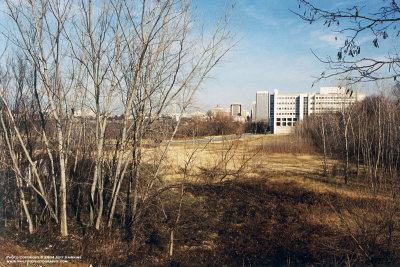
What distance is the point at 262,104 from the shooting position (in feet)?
153

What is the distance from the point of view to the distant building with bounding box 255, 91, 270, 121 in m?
45.1

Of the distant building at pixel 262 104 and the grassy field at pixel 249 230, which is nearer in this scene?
the grassy field at pixel 249 230

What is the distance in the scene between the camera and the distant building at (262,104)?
1775 inches

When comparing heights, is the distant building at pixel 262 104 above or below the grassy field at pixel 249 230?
above

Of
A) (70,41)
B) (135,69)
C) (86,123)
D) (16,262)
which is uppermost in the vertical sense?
(70,41)

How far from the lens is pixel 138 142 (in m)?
6.94

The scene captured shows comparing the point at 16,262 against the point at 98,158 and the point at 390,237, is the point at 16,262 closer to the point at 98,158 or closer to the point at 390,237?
the point at 98,158

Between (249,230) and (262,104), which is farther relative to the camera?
(262,104)

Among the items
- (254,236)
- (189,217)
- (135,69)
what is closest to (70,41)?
(135,69)

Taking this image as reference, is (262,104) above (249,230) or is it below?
above

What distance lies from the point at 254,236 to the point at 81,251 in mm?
4690

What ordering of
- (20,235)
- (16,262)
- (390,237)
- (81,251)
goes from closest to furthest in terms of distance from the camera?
(16,262) → (390,237) → (81,251) → (20,235)

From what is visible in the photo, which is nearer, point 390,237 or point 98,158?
point 390,237

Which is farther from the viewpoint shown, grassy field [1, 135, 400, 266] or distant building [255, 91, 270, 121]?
distant building [255, 91, 270, 121]
